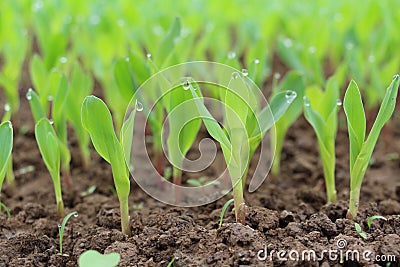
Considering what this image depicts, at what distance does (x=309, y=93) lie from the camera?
6.53 ft

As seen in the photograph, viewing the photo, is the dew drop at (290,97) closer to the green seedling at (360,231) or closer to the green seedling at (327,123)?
the green seedling at (327,123)

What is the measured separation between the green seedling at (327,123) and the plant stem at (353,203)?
0.16 meters

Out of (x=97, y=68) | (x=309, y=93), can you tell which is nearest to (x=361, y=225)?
(x=309, y=93)

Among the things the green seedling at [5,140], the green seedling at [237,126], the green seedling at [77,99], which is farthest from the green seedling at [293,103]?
the green seedling at [5,140]

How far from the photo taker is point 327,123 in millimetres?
1719

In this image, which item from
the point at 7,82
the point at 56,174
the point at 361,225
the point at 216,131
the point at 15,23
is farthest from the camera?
the point at 15,23

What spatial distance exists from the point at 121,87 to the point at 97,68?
706 millimetres

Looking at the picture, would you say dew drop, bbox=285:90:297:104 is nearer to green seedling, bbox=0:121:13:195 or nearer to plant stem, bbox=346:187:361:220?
plant stem, bbox=346:187:361:220

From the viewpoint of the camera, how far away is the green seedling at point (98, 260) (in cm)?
133

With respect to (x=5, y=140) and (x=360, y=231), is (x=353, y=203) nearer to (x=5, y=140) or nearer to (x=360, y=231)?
(x=360, y=231)

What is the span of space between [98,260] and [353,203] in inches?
30.8

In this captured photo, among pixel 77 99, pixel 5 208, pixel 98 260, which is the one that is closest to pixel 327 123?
pixel 98 260

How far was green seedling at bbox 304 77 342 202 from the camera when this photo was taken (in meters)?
1.72

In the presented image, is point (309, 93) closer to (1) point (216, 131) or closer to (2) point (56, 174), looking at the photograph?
(1) point (216, 131)
